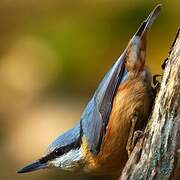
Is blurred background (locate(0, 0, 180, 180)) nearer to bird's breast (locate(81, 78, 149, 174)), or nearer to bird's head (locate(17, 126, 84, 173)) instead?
bird's head (locate(17, 126, 84, 173))

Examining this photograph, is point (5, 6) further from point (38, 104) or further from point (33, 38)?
point (38, 104)

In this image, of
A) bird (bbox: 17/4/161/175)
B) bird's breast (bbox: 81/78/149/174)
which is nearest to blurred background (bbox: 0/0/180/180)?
bird (bbox: 17/4/161/175)

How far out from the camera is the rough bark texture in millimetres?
4715

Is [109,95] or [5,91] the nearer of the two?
[109,95]

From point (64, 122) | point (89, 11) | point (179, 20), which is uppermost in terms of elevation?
point (89, 11)

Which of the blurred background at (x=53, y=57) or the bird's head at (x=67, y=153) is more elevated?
the blurred background at (x=53, y=57)

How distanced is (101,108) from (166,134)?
2.66ft

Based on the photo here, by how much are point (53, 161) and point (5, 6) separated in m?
4.92

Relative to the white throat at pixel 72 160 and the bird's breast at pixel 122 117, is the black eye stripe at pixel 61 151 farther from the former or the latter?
the bird's breast at pixel 122 117

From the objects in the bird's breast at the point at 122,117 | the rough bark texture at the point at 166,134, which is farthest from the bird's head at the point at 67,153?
the rough bark texture at the point at 166,134

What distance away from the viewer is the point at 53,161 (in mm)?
5906

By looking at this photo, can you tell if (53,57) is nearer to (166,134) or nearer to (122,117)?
(122,117)

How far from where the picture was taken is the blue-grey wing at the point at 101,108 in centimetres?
531

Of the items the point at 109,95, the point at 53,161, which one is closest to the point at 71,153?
the point at 53,161
